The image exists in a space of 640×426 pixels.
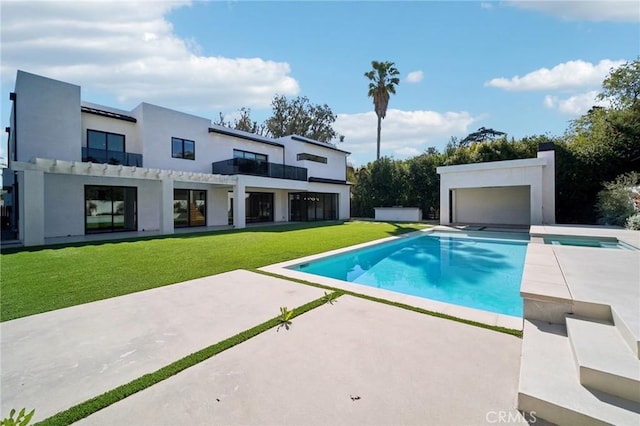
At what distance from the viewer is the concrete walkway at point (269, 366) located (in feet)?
7.98

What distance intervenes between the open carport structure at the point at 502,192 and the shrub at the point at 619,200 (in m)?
2.15

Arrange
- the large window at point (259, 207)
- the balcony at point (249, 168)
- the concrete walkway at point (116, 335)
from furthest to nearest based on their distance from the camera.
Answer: the large window at point (259, 207), the balcony at point (249, 168), the concrete walkway at point (116, 335)

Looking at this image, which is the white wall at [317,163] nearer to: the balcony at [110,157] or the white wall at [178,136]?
the white wall at [178,136]

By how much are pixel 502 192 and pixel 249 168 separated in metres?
17.7

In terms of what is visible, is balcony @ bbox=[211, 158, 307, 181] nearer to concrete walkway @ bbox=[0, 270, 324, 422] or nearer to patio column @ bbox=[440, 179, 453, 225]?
patio column @ bbox=[440, 179, 453, 225]

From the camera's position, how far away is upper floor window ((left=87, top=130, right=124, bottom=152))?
47.8 ft

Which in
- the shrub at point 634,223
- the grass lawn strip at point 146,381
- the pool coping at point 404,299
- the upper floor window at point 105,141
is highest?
the upper floor window at point 105,141

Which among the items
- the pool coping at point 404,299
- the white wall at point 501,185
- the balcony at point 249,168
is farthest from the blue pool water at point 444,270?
the balcony at point 249,168

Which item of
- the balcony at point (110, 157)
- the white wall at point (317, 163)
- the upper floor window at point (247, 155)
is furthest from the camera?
the white wall at point (317, 163)

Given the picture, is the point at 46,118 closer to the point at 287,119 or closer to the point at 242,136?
the point at 242,136

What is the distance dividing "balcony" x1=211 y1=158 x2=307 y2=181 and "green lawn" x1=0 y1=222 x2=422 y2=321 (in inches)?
280

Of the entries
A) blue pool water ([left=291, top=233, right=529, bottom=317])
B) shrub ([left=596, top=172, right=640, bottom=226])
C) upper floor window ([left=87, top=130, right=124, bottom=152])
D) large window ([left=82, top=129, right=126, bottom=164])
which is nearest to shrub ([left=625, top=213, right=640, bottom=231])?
shrub ([left=596, top=172, right=640, bottom=226])

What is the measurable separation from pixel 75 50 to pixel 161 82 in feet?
17.1

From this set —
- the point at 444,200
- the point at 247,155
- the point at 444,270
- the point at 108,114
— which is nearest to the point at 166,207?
the point at 108,114
